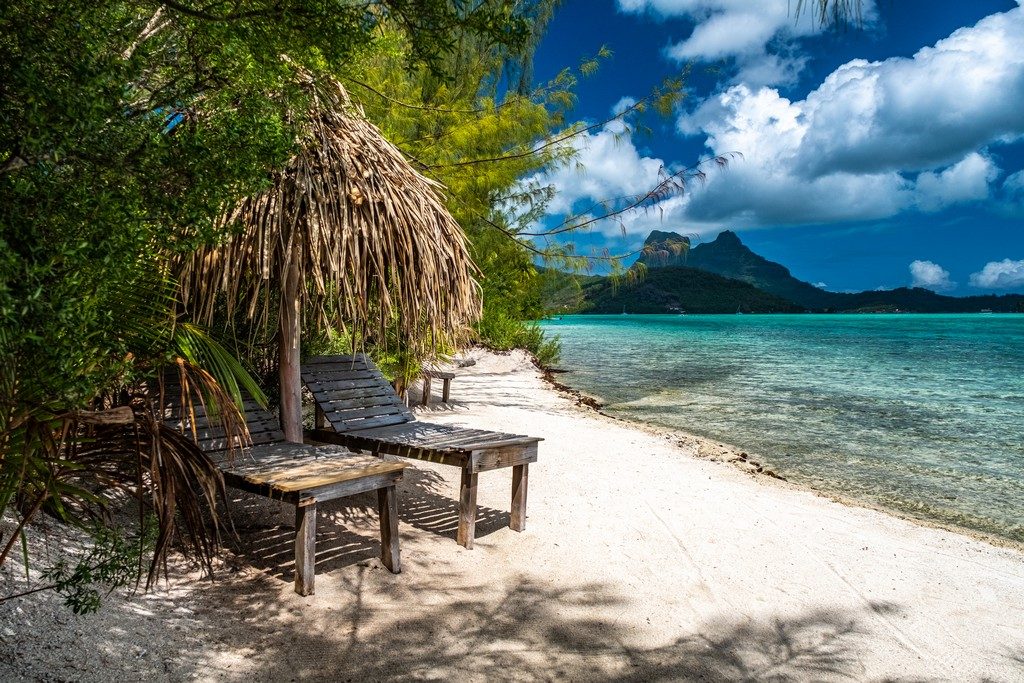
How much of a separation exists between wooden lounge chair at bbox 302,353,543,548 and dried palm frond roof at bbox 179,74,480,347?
0.63 metres

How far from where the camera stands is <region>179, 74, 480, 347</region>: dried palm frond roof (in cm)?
398

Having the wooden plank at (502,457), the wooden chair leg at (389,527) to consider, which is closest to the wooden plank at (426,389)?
the wooden plank at (502,457)

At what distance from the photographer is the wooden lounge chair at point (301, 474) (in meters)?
3.29

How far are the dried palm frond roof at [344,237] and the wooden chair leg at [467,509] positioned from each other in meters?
1.16

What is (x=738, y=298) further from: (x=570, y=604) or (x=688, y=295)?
(x=570, y=604)

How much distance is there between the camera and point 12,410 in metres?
2.22

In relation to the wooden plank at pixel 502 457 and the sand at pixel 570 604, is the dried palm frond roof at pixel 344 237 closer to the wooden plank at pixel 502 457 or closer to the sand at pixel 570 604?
the wooden plank at pixel 502 457

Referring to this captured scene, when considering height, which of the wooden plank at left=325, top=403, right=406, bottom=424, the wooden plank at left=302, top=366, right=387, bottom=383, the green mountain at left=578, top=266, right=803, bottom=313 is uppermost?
the green mountain at left=578, top=266, right=803, bottom=313

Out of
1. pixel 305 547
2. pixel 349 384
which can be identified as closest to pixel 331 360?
pixel 349 384

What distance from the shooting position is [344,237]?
398 centimetres

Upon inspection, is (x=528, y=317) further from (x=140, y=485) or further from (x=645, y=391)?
(x=140, y=485)

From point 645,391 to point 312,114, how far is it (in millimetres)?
12147

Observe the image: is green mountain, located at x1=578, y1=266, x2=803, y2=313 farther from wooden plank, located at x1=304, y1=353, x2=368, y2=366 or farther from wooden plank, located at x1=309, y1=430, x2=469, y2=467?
wooden plank, located at x1=309, y1=430, x2=469, y2=467

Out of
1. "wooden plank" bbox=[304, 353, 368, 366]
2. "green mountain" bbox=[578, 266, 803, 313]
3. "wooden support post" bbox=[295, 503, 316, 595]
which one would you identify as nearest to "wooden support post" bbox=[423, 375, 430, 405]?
"wooden plank" bbox=[304, 353, 368, 366]
